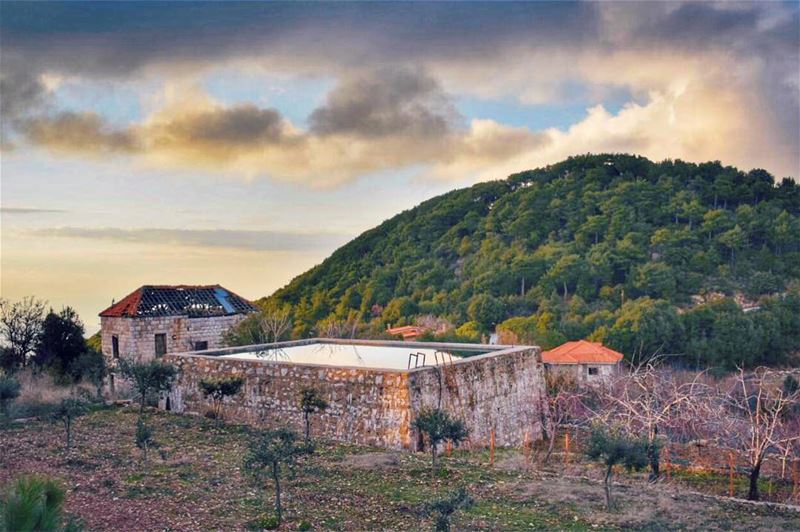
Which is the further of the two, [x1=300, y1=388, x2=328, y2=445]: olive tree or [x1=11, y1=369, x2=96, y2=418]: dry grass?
[x1=11, y1=369, x2=96, y2=418]: dry grass

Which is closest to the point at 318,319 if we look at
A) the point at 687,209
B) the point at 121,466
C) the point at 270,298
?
the point at 270,298

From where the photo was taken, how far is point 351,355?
57.8 feet

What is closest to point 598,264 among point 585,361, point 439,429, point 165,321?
point 585,361

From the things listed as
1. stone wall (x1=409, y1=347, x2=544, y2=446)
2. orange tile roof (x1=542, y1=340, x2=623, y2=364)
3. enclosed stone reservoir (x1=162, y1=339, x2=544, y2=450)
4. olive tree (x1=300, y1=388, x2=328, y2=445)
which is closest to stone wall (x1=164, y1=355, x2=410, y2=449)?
enclosed stone reservoir (x1=162, y1=339, x2=544, y2=450)

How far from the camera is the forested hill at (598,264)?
3975 cm

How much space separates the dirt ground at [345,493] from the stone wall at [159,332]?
10.9 meters

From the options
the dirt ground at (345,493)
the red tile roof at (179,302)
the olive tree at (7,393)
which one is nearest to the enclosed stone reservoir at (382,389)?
the dirt ground at (345,493)

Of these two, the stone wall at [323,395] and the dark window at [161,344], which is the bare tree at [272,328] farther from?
the stone wall at [323,395]

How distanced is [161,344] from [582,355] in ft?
65.0

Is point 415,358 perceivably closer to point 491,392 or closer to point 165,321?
point 491,392

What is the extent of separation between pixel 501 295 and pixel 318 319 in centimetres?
1365

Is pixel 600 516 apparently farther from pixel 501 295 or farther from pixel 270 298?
pixel 270 298

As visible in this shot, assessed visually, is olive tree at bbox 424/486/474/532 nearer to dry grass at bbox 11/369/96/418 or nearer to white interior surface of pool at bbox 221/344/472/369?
white interior surface of pool at bbox 221/344/472/369

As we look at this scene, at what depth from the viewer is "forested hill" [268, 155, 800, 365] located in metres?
39.8
